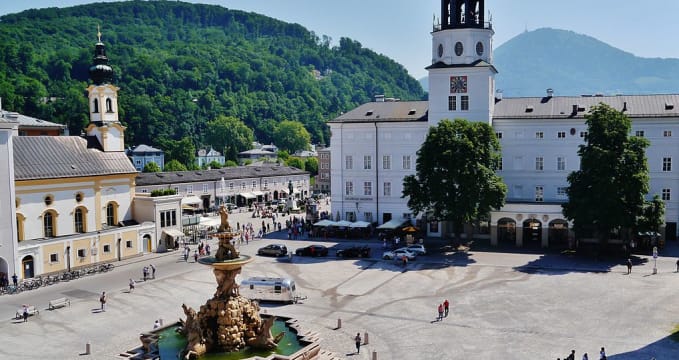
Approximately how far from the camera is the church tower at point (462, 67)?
50.1 meters

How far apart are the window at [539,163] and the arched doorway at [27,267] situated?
3911 centimetres

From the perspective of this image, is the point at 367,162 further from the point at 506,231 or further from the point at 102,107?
the point at 102,107

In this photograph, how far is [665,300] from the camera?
98.1 ft

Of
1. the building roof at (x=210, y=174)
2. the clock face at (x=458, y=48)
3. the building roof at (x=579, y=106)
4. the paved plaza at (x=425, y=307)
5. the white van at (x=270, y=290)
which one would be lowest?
the paved plaza at (x=425, y=307)

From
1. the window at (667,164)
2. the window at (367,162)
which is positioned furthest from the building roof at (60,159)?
the window at (667,164)

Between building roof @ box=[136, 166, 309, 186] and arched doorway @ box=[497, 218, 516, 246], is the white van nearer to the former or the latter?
arched doorway @ box=[497, 218, 516, 246]

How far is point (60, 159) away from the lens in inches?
1682

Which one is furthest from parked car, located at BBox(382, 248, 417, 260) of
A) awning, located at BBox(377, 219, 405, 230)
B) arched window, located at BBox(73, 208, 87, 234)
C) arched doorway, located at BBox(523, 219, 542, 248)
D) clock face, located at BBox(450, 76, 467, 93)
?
arched window, located at BBox(73, 208, 87, 234)

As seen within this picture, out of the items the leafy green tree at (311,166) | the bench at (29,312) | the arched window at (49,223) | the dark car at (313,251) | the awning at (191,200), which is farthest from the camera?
the leafy green tree at (311,166)

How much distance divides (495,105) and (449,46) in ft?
24.2

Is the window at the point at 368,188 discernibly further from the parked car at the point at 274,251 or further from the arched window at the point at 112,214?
the arched window at the point at 112,214

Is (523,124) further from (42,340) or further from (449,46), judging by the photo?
(42,340)

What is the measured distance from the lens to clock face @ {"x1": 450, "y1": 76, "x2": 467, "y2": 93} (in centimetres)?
5034

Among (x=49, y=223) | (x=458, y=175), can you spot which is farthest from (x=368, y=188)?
(x=49, y=223)
